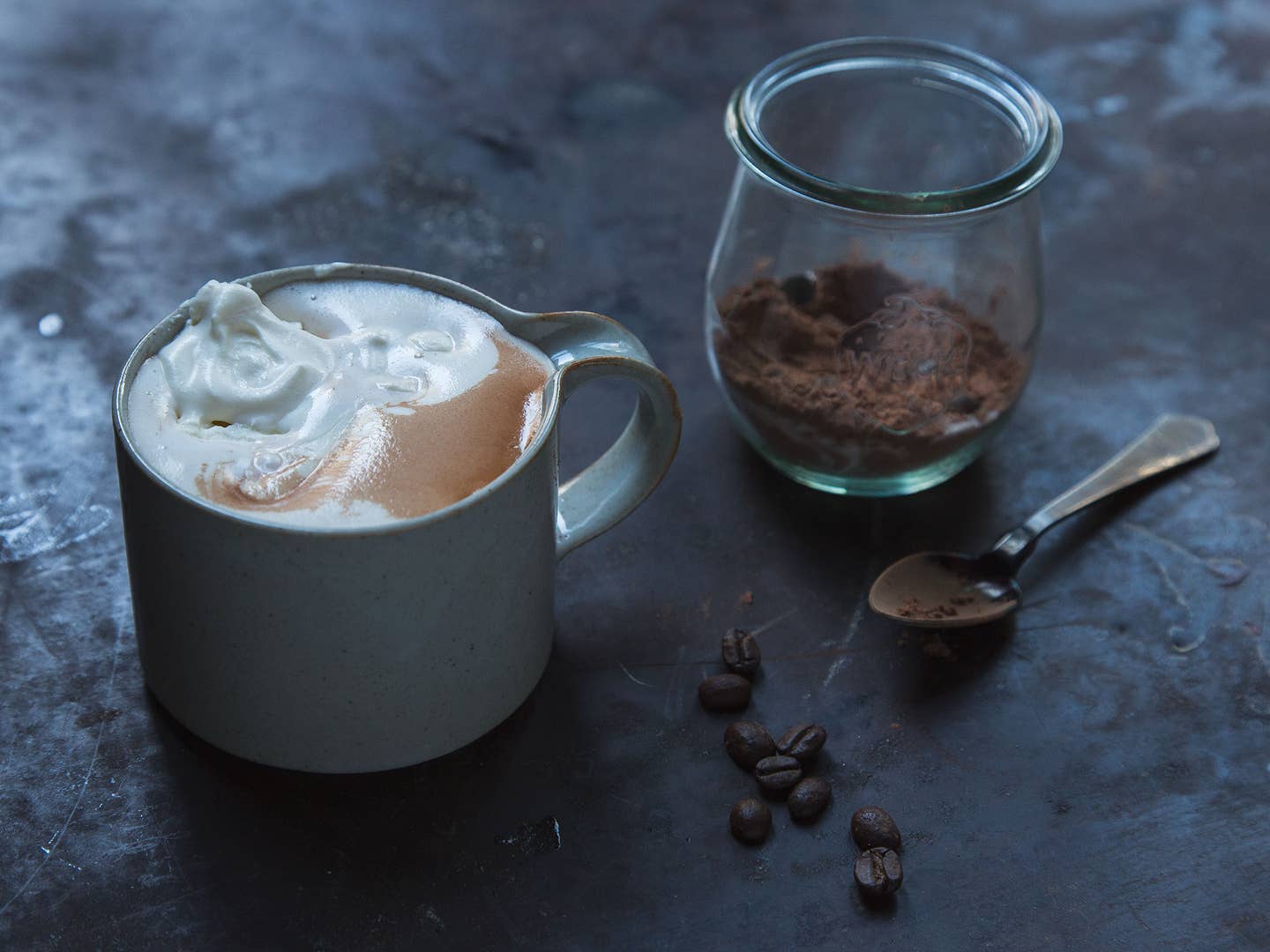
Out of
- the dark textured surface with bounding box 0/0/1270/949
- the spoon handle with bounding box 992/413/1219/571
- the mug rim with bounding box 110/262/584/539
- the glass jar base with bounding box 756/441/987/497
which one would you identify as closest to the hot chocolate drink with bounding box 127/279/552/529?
the mug rim with bounding box 110/262/584/539

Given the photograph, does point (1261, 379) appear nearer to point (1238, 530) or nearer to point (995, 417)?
point (1238, 530)

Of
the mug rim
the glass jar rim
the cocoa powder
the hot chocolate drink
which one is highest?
the glass jar rim

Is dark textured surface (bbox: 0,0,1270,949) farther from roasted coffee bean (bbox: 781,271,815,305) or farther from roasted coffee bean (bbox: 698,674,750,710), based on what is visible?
roasted coffee bean (bbox: 781,271,815,305)

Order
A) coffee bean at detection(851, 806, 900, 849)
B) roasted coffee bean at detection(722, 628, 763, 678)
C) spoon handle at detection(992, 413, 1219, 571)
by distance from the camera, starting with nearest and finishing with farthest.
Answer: coffee bean at detection(851, 806, 900, 849) → roasted coffee bean at detection(722, 628, 763, 678) → spoon handle at detection(992, 413, 1219, 571)

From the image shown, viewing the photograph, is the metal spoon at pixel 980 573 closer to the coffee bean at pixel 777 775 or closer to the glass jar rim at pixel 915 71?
the coffee bean at pixel 777 775

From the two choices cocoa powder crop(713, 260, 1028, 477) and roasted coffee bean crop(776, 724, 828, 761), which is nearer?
roasted coffee bean crop(776, 724, 828, 761)

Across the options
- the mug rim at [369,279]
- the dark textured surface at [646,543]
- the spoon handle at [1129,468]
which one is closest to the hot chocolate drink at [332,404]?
the mug rim at [369,279]
